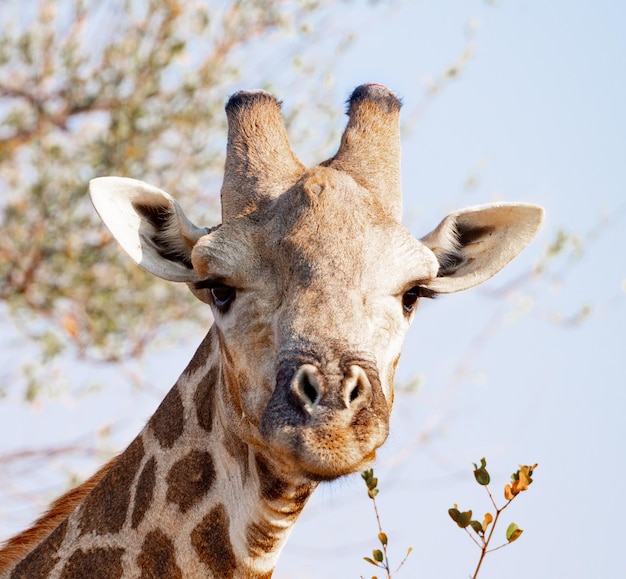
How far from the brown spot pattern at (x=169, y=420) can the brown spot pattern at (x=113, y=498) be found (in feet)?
0.44

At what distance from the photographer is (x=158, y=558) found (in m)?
6.25

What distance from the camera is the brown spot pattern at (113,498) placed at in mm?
6469

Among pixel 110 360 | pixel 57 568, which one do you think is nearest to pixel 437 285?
pixel 57 568

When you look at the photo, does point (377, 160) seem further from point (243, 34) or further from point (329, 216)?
point (243, 34)

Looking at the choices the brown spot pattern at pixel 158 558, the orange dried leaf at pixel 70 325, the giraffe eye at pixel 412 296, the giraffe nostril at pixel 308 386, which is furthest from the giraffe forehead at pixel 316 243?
the orange dried leaf at pixel 70 325

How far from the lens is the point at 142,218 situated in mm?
6867

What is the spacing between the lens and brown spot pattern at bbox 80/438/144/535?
21.2 feet

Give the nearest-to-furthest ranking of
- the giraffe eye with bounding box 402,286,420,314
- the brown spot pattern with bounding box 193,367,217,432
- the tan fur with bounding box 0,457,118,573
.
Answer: the giraffe eye with bounding box 402,286,420,314 → the brown spot pattern with bounding box 193,367,217,432 → the tan fur with bounding box 0,457,118,573

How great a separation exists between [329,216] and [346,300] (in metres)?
0.58

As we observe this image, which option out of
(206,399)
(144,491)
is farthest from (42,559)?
(206,399)

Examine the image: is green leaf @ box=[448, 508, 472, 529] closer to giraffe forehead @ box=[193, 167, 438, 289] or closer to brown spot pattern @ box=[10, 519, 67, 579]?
giraffe forehead @ box=[193, 167, 438, 289]

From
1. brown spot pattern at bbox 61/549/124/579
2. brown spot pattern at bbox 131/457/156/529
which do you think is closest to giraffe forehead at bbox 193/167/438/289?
brown spot pattern at bbox 131/457/156/529

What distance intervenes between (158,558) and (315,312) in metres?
1.59

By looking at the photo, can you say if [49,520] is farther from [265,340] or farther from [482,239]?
[482,239]
